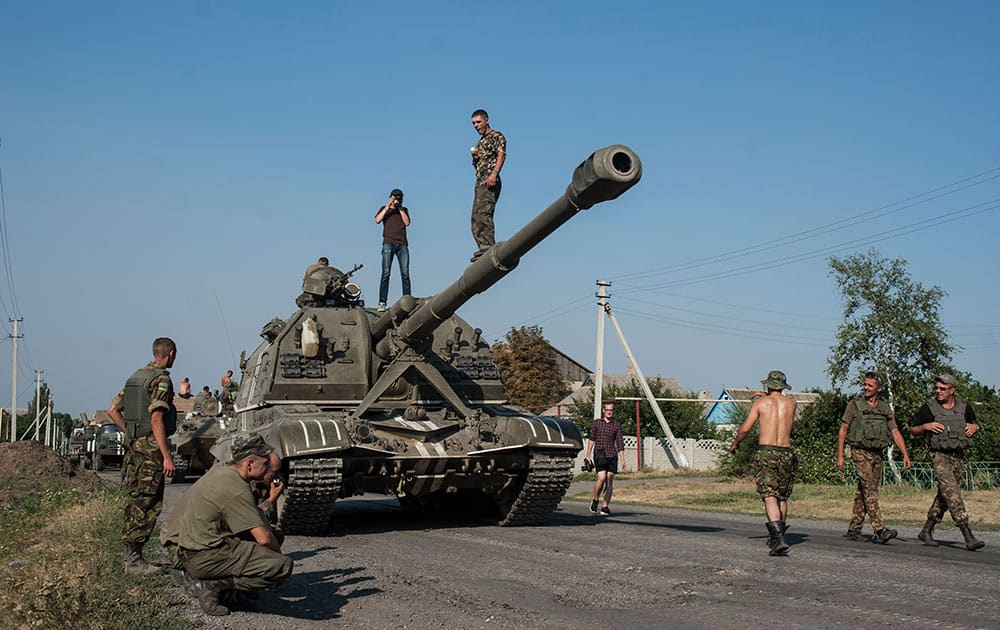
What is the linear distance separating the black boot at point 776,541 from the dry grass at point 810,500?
438 centimetres

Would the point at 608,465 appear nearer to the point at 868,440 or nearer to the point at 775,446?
the point at 868,440

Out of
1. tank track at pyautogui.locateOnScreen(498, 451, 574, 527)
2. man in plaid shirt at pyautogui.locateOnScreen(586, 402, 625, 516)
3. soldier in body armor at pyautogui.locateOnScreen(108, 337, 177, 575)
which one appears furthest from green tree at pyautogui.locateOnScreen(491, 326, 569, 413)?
soldier in body armor at pyautogui.locateOnScreen(108, 337, 177, 575)

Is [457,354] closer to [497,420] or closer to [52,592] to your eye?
[497,420]

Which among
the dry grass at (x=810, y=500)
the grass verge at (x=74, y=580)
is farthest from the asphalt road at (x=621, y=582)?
the dry grass at (x=810, y=500)

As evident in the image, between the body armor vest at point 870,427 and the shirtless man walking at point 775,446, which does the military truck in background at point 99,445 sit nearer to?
the body armor vest at point 870,427

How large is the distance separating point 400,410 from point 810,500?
28.5ft

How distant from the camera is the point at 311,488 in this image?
9.94 m

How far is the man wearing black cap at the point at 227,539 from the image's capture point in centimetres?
595

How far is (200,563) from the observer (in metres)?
5.95

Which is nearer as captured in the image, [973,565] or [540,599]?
[540,599]

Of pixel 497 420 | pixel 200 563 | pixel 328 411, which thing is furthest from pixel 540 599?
pixel 328 411

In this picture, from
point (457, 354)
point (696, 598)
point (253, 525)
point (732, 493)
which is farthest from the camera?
point (732, 493)

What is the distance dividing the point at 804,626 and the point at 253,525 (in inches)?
130

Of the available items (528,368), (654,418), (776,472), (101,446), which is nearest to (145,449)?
(776,472)
